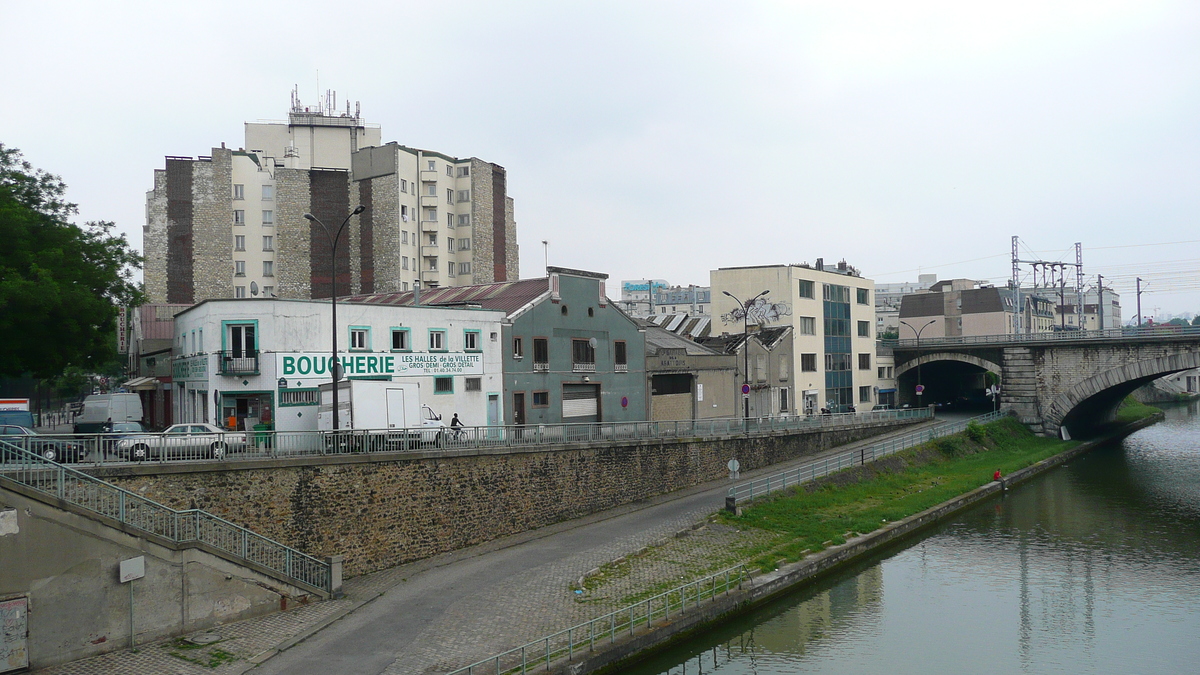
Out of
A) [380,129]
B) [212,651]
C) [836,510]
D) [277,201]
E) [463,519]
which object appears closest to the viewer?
[212,651]

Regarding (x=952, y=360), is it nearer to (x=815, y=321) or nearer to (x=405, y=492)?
(x=815, y=321)

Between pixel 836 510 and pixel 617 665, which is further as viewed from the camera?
pixel 836 510

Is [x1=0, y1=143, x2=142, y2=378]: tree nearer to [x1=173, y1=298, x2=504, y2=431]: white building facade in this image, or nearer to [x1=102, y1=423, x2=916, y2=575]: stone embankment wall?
[x1=173, y1=298, x2=504, y2=431]: white building facade

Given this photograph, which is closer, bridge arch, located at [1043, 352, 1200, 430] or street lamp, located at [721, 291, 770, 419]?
street lamp, located at [721, 291, 770, 419]

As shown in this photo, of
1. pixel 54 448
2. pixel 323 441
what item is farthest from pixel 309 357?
pixel 54 448

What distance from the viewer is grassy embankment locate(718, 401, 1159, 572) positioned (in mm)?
29328

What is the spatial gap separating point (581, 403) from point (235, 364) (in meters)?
16.4

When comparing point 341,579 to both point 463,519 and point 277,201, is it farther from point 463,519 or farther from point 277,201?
point 277,201

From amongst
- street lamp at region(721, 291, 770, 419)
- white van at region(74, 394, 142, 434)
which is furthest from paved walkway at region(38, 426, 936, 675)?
white van at region(74, 394, 142, 434)

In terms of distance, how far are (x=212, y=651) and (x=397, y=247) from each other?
54.7 metres

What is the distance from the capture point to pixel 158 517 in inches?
781

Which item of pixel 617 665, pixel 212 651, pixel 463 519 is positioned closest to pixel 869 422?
pixel 463 519

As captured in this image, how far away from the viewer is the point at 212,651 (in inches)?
714

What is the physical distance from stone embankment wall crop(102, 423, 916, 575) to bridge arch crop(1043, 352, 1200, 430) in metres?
35.4
